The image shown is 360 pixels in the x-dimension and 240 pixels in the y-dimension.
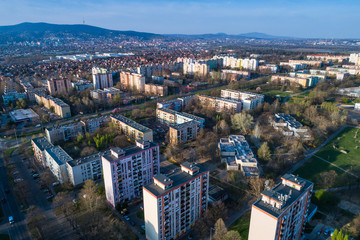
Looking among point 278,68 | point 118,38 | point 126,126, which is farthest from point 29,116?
point 118,38

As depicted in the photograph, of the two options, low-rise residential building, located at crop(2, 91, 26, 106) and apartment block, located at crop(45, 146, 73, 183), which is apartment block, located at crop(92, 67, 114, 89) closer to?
low-rise residential building, located at crop(2, 91, 26, 106)

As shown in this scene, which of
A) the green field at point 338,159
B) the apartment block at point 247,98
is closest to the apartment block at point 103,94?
the apartment block at point 247,98

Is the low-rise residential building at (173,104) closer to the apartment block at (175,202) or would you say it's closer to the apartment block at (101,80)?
the apartment block at (101,80)

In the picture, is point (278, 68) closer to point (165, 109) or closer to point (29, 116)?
point (165, 109)

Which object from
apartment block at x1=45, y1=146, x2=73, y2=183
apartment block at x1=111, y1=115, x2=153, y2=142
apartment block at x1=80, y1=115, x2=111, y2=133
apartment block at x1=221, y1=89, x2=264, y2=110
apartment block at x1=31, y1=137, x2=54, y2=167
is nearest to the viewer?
apartment block at x1=45, y1=146, x2=73, y2=183

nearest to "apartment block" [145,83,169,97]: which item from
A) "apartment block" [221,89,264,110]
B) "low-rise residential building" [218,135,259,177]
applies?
"apartment block" [221,89,264,110]

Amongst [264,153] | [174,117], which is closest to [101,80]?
[174,117]
